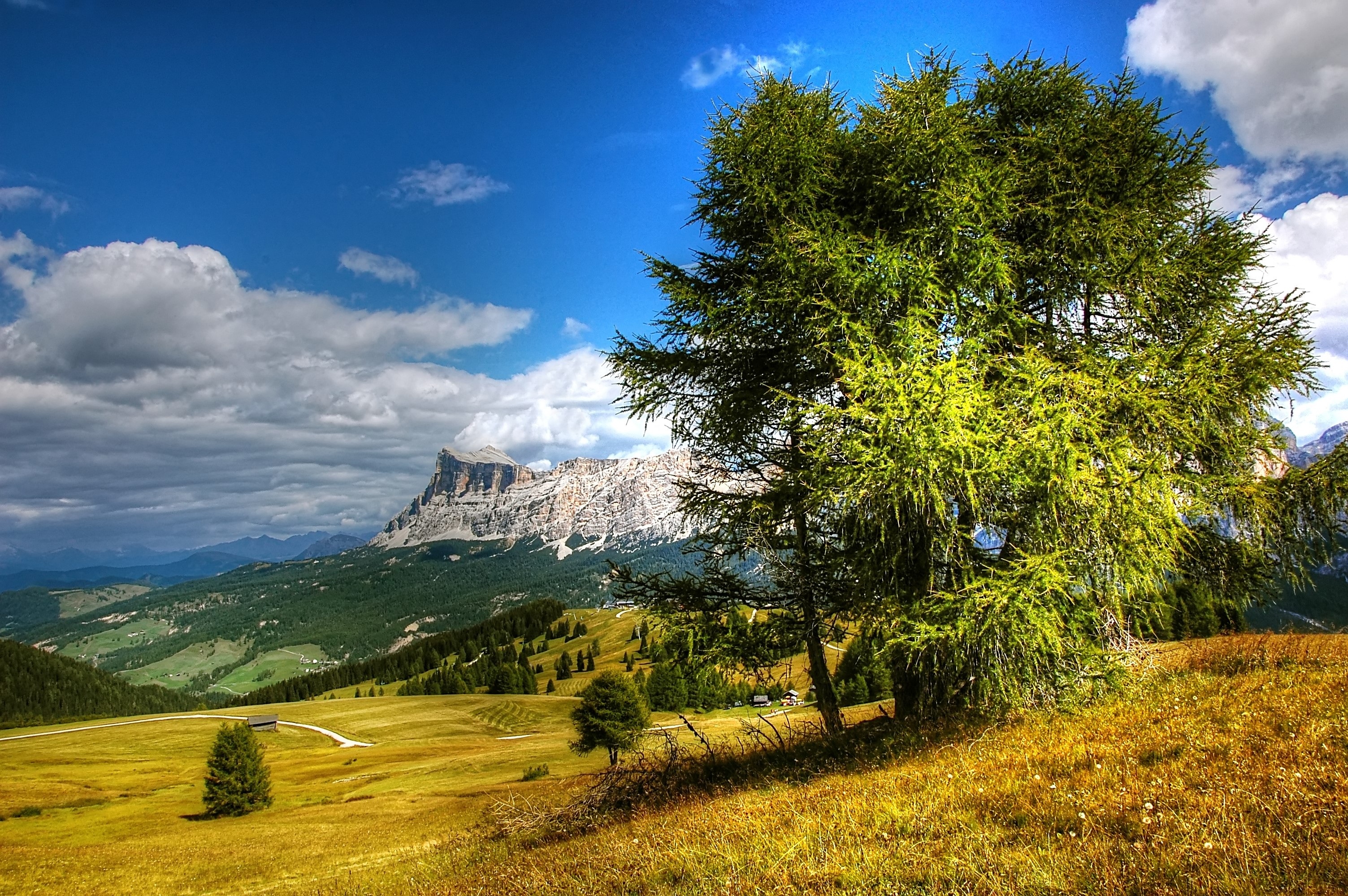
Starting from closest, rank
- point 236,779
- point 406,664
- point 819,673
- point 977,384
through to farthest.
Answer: point 977,384
point 819,673
point 236,779
point 406,664

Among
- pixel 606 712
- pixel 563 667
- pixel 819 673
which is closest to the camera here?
pixel 819 673

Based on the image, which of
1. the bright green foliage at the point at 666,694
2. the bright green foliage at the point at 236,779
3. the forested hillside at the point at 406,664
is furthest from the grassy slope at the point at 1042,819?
the forested hillside at the point at 406,664

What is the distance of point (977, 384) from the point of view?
27.4 ft

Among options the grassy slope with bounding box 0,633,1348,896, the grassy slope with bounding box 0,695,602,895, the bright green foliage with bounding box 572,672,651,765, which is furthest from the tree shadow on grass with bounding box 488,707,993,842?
the bright green foliage with bounding box 572,672,651,765

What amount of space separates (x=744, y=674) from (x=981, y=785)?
15.8 ft

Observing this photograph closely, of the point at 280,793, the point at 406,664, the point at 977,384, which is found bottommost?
the point at 406,664

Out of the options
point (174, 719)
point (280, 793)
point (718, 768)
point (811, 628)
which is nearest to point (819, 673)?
point (811, 628)

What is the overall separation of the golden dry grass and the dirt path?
96.3 metres

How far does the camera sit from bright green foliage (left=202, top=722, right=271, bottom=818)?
153ft

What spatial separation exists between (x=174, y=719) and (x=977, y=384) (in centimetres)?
13768

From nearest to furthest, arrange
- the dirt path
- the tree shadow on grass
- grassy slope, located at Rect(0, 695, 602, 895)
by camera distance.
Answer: the tree shadow on grass → grassy slope, located at Rect(0, 695, 602, 895) → the dirt path

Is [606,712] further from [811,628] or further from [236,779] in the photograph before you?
[811,628]

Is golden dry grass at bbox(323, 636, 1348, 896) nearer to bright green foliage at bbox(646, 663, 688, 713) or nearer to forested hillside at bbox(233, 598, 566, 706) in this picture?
bright green foliage at bbox(646, 663, 688, 713)

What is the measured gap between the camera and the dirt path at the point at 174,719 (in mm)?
89688
